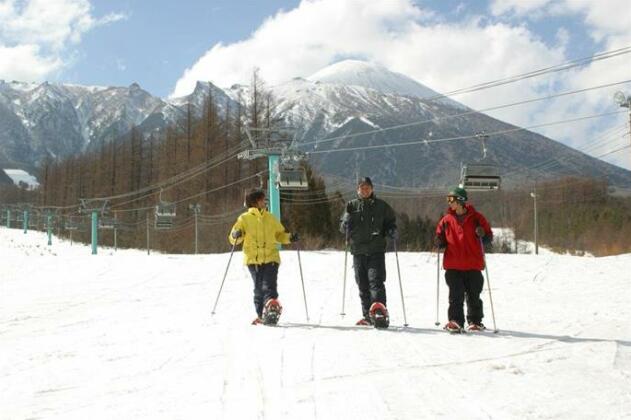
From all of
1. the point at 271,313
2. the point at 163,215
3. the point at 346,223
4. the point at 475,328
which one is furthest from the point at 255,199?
A: the point at 163,215

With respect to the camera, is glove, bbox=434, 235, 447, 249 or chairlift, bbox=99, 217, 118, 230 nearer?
glove, bbox=434, 235, 447, 249

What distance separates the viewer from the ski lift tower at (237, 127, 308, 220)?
87.6ft

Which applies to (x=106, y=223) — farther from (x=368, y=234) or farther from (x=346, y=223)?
(x=368, y=234)

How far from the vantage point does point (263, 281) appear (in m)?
8.14

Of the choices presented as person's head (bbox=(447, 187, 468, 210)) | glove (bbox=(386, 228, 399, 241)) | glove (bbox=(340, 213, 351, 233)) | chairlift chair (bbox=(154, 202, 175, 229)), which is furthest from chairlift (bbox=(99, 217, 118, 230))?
person's head (bbox=(447, 187, 468, 210))

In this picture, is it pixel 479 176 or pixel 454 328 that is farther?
pixel 479 176

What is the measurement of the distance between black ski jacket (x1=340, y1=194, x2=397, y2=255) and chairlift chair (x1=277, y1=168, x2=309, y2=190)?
18793 mm

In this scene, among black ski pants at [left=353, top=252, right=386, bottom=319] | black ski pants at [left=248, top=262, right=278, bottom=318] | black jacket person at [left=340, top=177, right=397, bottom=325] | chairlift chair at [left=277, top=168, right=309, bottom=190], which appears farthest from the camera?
chairlift chair at [left=277, top=168, right=309, bottom=190]

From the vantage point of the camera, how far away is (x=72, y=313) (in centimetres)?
1070

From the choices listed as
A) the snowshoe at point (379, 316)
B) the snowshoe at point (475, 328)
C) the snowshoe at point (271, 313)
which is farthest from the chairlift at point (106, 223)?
the snowshoe at point (475, 328)

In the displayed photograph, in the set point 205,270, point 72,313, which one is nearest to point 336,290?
point 72,313

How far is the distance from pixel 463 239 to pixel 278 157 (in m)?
Result: 22.3

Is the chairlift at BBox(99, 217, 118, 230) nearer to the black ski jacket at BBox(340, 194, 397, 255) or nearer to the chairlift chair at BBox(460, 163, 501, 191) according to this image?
the chairlift chair at BBox(460, 163, 501, 191)

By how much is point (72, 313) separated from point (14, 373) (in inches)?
211
